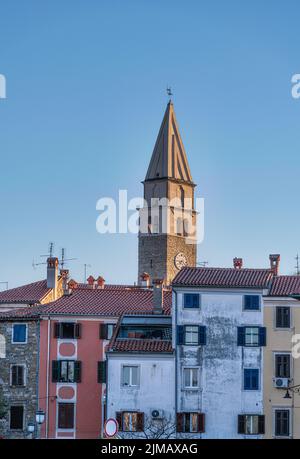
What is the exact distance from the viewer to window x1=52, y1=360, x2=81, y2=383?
200 feet

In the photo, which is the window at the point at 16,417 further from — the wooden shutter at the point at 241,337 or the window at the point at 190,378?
the wooden shutter at the point at 241,337

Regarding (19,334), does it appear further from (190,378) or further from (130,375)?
(190,378)

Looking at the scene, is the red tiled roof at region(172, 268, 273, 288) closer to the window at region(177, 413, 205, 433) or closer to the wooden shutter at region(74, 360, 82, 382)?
the window at region(177, 413, 205, 433)

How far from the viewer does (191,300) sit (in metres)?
56.5

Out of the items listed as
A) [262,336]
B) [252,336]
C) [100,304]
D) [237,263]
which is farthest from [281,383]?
[237,263]

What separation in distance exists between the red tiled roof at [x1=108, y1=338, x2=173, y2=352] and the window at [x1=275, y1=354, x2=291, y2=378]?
5.95m

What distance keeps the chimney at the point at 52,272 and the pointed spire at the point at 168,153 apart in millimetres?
70952

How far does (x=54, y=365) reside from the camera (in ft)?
201

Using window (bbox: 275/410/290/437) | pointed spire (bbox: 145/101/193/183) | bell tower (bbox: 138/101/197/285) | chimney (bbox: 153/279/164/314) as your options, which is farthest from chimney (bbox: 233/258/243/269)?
pointed spire (bbox: 145/101/193/183)

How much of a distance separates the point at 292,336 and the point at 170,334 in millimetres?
6946

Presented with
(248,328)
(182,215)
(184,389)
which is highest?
(182,215)
